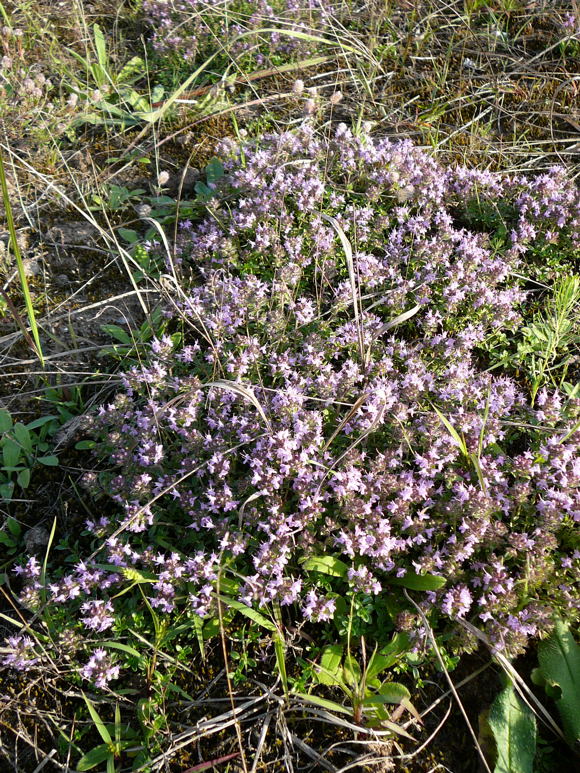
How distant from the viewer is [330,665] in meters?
2.80

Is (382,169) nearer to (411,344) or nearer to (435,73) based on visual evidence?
(411,344)

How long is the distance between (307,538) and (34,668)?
1408 mm

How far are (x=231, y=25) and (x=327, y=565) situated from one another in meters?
4.95

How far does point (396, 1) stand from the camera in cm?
A: 580

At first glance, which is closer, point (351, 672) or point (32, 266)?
point (351, 672)

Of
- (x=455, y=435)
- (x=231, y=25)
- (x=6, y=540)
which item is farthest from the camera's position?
(x=231, y=25)

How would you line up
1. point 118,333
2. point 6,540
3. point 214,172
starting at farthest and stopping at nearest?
1. point 214,172
2. point 118,333
3. point 6,540

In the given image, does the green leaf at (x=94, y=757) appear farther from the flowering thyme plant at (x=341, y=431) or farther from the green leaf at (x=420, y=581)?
the green leaf at (x=420, y=581)

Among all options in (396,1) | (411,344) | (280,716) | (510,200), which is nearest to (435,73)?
(396,1)

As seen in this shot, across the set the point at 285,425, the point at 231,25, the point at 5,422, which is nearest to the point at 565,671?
the point at 285,425

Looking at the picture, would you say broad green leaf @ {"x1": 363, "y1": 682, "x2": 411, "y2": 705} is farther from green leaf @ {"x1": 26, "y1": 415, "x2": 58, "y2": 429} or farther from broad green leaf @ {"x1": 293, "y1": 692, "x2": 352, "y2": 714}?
green leaf @ {"x1": 26, "y1": 415, "x2": 58, "y2": 429}

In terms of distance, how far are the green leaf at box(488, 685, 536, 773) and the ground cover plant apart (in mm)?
11

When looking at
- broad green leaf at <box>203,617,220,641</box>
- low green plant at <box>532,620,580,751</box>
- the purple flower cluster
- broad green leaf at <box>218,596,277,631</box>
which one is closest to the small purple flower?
broad green leaf at <box>203,617,220,641</box>

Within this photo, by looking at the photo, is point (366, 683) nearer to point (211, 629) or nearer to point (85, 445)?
point (211, 629)
